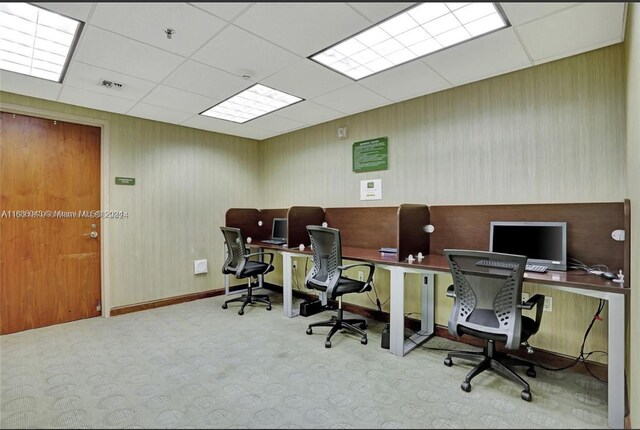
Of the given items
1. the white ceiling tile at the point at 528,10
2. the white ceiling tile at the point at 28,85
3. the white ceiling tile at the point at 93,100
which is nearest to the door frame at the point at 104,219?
the white ceiling tile at the point at 93,100

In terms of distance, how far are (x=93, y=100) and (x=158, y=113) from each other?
672 millimetres

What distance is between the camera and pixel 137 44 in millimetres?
2332

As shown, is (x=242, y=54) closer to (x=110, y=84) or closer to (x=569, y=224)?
(x=110, y=84)

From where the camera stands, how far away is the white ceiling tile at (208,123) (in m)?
4.21

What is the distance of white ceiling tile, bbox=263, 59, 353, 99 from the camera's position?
2.74 metres

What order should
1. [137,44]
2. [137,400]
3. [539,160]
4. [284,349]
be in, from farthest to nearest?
[284,349]
[539,160]
[137,44]
[137,400]

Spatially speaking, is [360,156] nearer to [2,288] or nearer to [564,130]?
[564,130]

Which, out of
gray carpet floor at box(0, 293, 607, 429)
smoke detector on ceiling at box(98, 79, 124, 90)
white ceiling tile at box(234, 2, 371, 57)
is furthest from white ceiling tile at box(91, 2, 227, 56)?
gray carpet floor at box(0, 293, 607, 429)

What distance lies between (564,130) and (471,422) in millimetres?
2307

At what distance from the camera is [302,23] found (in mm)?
2078

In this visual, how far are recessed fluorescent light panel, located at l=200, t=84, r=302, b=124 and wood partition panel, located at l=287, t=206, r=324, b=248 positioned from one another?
126cm

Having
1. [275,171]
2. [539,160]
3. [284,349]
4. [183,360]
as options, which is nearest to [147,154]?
[275,171]

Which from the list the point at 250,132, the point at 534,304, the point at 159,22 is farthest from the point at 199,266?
the point at 534,304

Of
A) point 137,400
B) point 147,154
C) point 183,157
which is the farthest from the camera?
point 183,157
